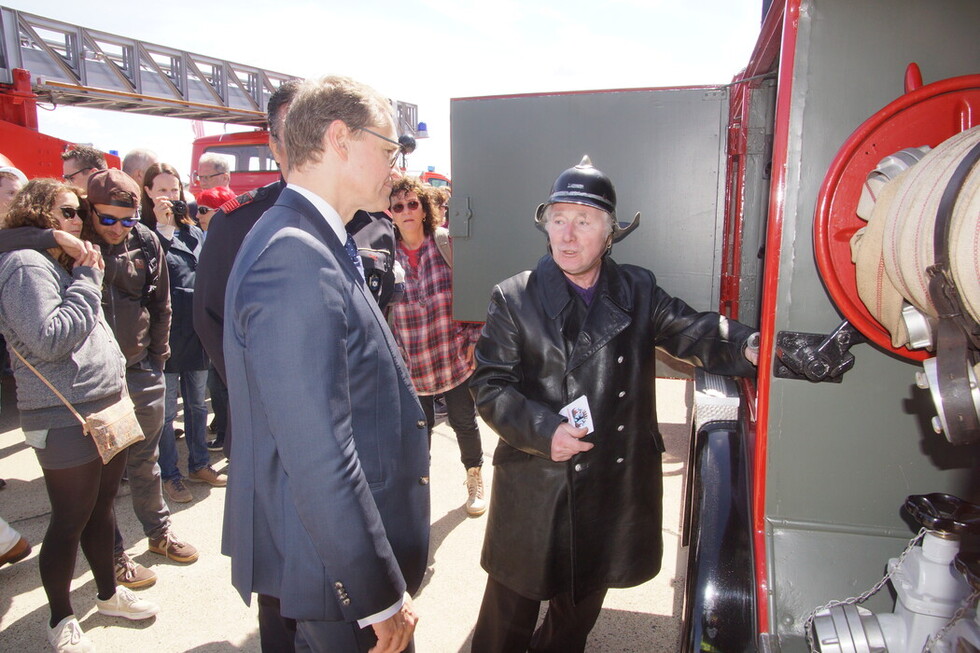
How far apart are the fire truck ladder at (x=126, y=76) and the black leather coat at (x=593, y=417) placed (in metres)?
7.29

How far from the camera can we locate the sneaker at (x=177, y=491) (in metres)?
3.81

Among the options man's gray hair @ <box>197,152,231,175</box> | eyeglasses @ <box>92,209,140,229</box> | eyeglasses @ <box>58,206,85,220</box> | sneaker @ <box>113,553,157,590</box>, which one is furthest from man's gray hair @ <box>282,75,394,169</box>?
man's gray hair @ <box>197,152,231,175</box>

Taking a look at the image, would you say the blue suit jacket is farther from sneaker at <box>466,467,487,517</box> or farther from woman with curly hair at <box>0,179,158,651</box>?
sneaker at <box>466,467,487,517</box>

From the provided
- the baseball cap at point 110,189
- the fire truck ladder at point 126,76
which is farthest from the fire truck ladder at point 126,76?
the baseball cap at point 110,189

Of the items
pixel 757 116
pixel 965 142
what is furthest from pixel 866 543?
pixel 757 116

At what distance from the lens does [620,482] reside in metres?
1.95

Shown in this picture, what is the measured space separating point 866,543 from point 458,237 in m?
2.35

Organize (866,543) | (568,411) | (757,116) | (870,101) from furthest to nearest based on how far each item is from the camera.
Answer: (757,116) → (568,411) → (866,543) → (870,101)

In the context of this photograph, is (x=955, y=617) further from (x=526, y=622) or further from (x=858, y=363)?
(x=526, y=622)

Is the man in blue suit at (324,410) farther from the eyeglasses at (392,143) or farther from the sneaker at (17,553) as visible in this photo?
the sneaker at (17,553)

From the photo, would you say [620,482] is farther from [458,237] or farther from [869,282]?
[458,237]

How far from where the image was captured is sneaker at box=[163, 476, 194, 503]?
3.81 meters

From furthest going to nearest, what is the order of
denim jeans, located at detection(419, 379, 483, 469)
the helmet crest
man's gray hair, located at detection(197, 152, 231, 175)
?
man's gray hair, located at detection(197, 152, 231, 175) → denim jeans, located at detection(419, 379, 483, 469) → the helmet crest

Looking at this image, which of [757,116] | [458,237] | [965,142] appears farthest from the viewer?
[458,237]
